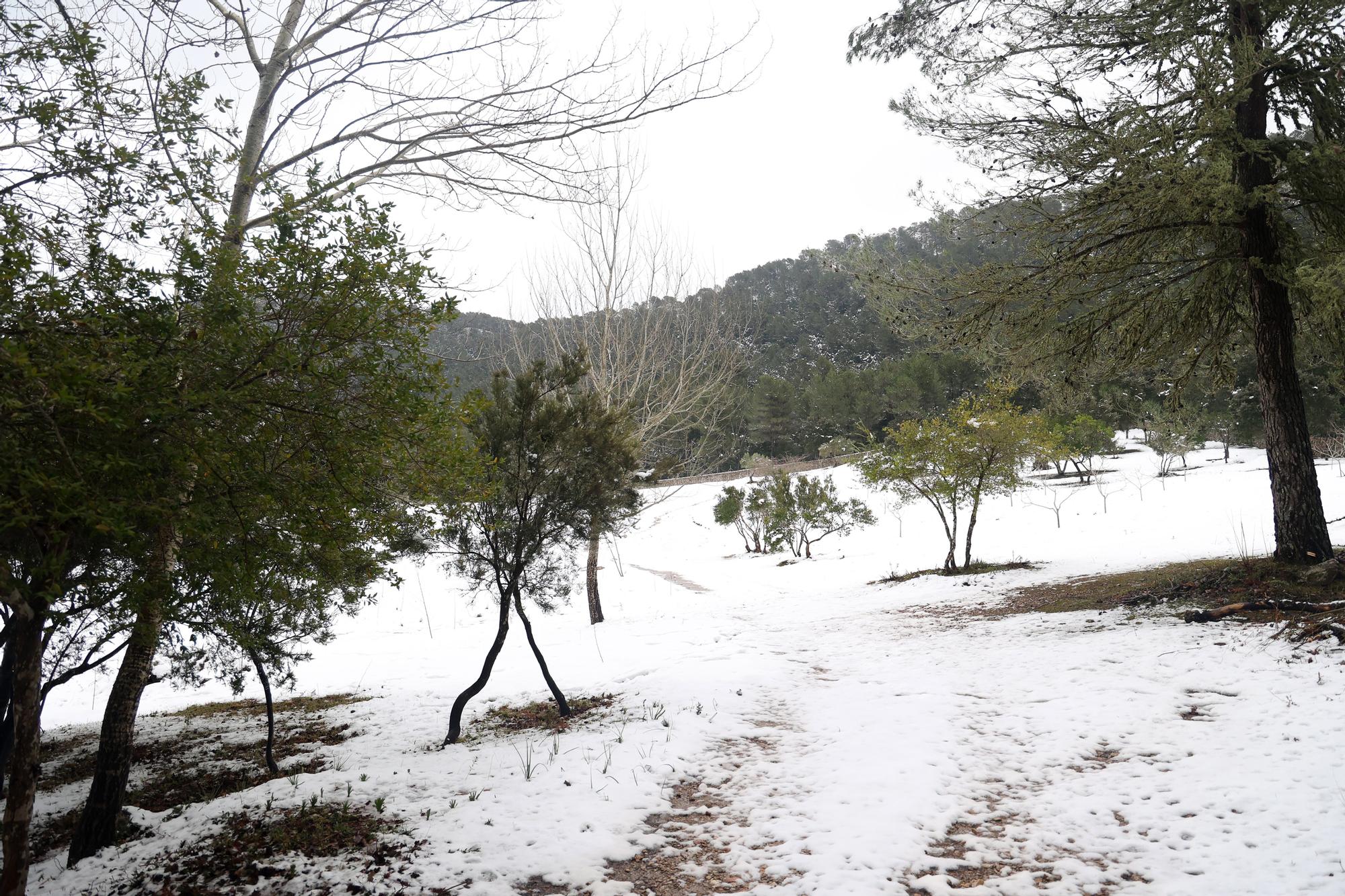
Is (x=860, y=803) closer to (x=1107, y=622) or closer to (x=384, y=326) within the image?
(x=384, y=326)

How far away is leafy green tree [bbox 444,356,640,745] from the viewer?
19.8 ft

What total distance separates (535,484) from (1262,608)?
7.23 meters

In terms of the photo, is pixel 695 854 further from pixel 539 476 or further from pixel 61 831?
pixel 61 831

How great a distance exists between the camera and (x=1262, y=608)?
6.52 metres

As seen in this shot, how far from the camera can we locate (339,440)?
117 inches

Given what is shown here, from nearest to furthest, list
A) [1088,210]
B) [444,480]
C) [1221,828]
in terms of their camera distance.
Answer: [1221,828] < [444,480] < [1088,210]

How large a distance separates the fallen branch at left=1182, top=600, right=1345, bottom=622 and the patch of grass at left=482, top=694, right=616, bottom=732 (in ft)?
20.1

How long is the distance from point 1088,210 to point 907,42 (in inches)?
140

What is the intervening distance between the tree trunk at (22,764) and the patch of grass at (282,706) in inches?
244

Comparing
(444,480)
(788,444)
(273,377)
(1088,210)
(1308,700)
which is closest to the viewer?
(273,377)

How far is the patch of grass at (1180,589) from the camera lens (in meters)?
6.88

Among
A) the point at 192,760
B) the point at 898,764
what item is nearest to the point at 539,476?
the point at 898,764

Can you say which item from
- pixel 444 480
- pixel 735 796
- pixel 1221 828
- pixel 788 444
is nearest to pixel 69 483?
pixel 444 480

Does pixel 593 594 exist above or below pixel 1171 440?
below
